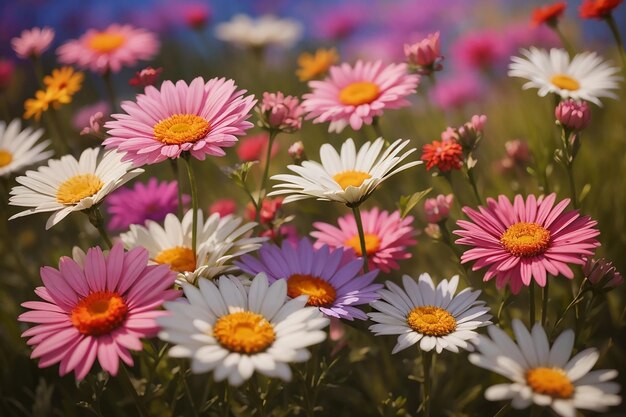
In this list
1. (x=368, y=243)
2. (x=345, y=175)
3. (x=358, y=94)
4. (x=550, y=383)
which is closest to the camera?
(x=550, y=383)

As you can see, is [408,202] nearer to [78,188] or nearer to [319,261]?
[319,261]

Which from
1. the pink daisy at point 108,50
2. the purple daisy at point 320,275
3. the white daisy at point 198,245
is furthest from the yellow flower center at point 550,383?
the pink daisy at point 108,50

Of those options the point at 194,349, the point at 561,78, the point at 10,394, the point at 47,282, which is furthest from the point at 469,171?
the point at 10,394

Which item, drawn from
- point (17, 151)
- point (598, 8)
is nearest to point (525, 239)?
point (598, 8)

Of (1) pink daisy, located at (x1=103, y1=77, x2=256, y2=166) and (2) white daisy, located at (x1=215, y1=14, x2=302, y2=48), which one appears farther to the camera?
(2) white daisy, located at (x1=215, y1=14, x2=302, y2=48)

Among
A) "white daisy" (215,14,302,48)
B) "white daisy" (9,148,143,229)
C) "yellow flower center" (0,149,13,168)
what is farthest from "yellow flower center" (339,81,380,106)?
"white daisy" (215,14,302,48)

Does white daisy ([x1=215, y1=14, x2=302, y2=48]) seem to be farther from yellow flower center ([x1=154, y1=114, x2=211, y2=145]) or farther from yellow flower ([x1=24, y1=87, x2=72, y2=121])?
yellow flower center ([x1=154, y1=114, x2=211, y2=145])
